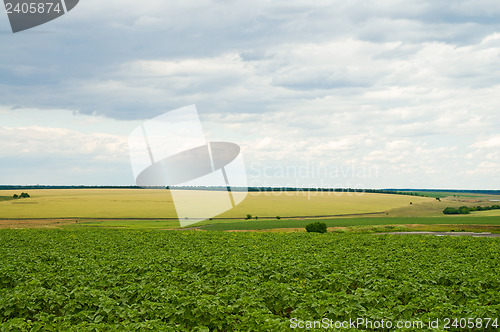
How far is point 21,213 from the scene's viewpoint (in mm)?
112125

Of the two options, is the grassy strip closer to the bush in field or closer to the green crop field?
the bush in field

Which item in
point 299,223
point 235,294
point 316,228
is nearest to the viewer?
point 235,294

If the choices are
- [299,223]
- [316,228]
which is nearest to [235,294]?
[316,228]

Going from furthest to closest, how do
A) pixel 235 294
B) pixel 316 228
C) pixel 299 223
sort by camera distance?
pixel 299 223 < pixel 316 228 < pixel 235 294

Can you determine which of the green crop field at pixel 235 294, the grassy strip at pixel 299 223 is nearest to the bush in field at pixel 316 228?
the grassy strip at pixel 299 223

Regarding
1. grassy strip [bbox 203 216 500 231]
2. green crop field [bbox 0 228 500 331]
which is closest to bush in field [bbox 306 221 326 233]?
grassy strip [bbox 203 216 500 231]

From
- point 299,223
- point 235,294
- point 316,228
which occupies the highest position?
point 235,294

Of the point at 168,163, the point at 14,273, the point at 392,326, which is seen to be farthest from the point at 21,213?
the point at 392,326

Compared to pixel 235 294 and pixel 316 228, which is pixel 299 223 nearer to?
pixel 316 228

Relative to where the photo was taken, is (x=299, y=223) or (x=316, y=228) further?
(x=299, y=223)

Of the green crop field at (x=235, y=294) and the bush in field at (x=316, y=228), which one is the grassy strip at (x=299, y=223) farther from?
the green crop field at (x=235, y=294)

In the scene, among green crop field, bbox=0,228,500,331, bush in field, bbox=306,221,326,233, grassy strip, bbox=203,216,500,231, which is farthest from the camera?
grassy strip, bbox=203,216,500,231

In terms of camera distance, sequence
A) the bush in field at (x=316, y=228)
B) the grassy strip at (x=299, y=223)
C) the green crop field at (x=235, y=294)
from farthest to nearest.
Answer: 1. the grassy strip at (x=299, y=223)
2. the bush in field at (x=316, y=228)
3. the green crop field at (x=235, y=294)

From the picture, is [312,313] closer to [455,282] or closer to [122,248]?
[455,282]
